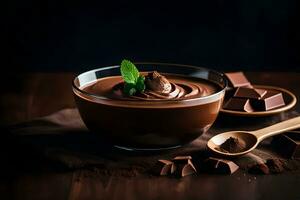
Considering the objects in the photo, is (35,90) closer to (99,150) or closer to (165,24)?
(99,150)

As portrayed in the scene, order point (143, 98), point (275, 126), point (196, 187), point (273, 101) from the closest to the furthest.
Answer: point (196, 187) → point (143, 98) → point (275, 126) → point (273, 101)

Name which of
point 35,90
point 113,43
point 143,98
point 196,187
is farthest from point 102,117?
point 113,43

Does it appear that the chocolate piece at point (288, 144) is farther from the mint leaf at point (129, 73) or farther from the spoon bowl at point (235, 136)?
the mint leaf at point (129, 73)

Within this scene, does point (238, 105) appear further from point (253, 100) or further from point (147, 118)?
point (147, 118)

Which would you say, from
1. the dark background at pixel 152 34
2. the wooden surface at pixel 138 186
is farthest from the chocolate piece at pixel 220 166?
the dark background at pixel 152 34

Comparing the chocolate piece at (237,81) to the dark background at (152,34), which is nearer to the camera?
the chocolate piece at (237,81)

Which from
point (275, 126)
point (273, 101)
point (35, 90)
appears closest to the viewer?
point (275, 126)

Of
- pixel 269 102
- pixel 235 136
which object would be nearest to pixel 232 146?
pixel 235 136
